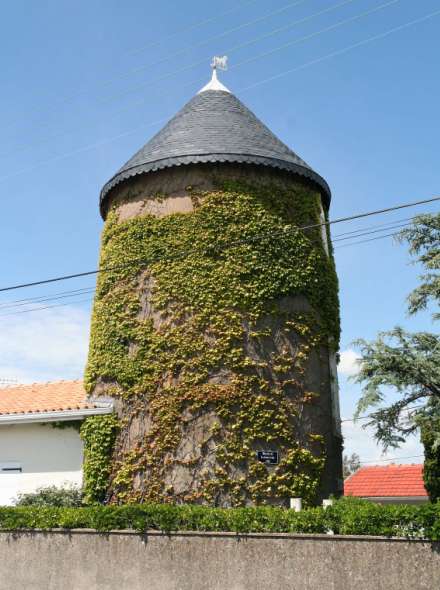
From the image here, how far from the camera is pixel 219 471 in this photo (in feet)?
45.0

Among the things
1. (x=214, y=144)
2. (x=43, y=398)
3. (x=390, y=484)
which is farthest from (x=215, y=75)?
(x=390, y=484)

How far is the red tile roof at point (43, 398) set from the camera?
15836 millimetres

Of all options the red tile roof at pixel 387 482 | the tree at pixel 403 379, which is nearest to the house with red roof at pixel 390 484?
the red tile roof at pixel 387 482

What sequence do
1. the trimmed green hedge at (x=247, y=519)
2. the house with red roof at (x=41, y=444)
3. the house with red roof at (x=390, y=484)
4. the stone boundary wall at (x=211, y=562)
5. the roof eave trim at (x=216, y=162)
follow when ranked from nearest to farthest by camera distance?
1. the stone boundary wall at (x=211, y=562)
2. the trimmed green hedge at (x=247, y=519)
3. the house with red roof at (x=41, y=444)
4. the roof eave trim at (x=216, y=162)
5. the house with red roof at (x=390, y=484)

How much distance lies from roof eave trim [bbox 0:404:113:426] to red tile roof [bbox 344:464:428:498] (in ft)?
66.3

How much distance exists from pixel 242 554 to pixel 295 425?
4.64 m

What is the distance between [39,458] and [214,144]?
905cm

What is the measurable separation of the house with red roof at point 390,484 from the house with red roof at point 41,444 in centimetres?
1919

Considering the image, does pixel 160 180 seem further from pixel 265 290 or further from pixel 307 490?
pixel 307 490

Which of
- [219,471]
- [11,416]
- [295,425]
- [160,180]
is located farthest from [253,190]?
[11,416]

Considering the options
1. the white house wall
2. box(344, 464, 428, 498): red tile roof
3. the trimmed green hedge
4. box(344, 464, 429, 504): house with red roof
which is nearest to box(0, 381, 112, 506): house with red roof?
the white house wall

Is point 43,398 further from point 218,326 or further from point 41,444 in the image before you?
point 218,326

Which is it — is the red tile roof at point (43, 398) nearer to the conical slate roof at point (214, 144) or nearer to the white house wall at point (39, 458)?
the white house wall at point (39, 458)

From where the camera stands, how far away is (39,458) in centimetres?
1566
